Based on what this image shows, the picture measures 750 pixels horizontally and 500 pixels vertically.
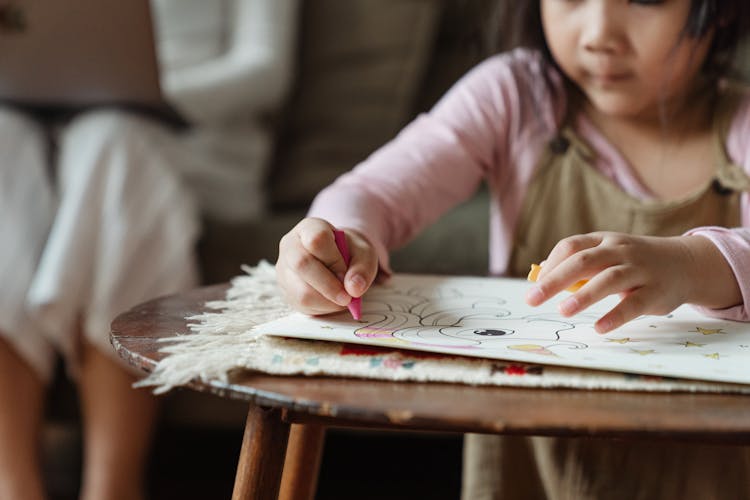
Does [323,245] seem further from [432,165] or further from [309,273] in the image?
[432,165]

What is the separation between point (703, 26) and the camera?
0.66m

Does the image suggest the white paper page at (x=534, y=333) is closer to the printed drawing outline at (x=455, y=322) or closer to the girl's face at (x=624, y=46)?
the printed drawing outline at (x=455, y=322)

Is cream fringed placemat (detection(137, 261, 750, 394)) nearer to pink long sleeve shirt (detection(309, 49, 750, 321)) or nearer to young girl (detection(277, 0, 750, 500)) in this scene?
young girl (detection(277, 0, 750, 500))

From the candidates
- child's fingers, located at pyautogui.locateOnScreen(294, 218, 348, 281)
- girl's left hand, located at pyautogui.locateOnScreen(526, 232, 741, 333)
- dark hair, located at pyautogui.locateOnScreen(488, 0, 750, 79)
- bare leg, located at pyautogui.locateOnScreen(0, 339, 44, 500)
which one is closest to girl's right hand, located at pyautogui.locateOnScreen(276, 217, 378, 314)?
child's fingers, located at pyautogui.locateOnScreen(294, 218, 348, 281)

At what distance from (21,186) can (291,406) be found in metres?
0.77

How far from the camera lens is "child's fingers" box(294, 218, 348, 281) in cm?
47

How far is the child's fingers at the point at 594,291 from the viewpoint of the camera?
0.41m

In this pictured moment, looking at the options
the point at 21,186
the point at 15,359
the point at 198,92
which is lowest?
the point at 15,359

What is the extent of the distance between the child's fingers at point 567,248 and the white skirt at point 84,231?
0.64m

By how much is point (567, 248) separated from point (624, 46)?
0.27 m

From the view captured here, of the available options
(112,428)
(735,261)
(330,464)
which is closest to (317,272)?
(735,261)

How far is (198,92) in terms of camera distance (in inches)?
46.4

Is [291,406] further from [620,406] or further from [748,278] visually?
[748,278]

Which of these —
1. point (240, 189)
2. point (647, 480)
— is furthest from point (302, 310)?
point (240, 189)
